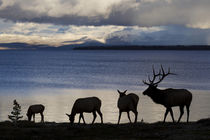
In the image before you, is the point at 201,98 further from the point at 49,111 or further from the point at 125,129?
the point at 125,129

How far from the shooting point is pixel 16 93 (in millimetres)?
57594

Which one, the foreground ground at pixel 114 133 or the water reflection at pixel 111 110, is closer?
the foreground ground at pixel 114 133

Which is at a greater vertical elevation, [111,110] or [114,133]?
→ [114,133]

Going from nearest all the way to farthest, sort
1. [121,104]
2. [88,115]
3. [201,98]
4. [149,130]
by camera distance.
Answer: [149,130] < [121,104] < [88,115] < [201,98]

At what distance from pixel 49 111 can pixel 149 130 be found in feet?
64.1

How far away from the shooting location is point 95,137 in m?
18.2

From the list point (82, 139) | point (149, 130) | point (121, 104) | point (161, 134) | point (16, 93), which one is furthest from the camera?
point (16, 93)

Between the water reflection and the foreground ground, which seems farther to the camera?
the water reflection

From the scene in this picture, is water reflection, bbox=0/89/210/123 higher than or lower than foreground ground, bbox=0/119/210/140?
lower

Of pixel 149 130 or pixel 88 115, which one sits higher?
pixel 149 130

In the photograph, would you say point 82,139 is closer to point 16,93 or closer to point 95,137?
point 95,137

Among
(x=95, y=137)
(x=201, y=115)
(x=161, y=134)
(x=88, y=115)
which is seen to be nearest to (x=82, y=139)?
(x=95, y=137)

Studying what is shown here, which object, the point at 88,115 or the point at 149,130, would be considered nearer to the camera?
the point at 149,130

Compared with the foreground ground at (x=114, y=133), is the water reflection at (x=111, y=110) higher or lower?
lower
